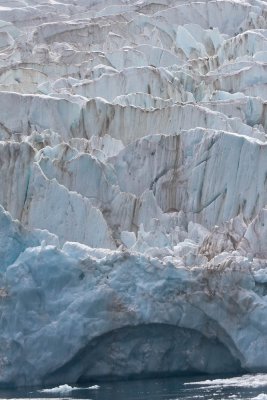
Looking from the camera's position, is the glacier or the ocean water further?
the glacier

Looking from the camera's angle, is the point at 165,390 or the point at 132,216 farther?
the point at 132,216

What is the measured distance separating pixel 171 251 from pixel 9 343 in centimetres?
263

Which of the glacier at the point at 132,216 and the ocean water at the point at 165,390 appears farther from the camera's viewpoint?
the glacier at the point at 132,216

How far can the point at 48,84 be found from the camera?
30672 millimetres

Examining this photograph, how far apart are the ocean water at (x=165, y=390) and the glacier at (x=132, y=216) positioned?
0.27 meters

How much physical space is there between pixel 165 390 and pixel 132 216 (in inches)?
170

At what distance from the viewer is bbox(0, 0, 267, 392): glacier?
21.0 m

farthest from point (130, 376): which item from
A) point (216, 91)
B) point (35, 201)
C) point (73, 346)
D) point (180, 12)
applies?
point (180, 12)

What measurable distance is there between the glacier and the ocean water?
→ 27cm

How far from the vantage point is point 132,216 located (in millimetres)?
23938

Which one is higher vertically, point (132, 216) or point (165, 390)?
point (132, 216)

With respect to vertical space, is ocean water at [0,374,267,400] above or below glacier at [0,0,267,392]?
below

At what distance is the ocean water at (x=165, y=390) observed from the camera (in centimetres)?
1962

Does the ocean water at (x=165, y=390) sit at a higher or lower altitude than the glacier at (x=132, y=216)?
lower
